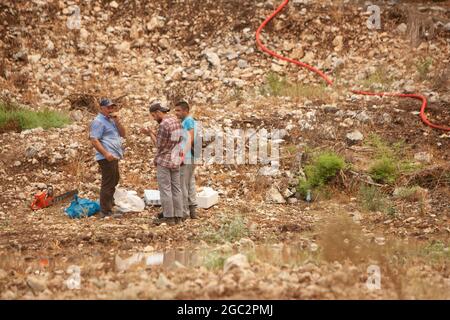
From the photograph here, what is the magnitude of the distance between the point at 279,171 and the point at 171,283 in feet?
12.9

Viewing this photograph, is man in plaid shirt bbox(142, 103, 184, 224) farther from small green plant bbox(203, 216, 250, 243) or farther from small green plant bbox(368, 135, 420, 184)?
small green plant bbox(368, 135, 420, 184)

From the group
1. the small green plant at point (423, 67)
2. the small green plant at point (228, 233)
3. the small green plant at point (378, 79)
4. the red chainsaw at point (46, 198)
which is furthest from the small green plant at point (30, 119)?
the small green plant at point (423, 67)

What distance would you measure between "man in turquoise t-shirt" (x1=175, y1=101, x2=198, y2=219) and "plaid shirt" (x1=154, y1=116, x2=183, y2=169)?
2.9 inches

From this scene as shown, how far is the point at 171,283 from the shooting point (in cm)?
559

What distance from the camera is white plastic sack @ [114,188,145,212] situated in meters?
8.27

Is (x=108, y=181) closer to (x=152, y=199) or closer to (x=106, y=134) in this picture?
(x=106, y=134)

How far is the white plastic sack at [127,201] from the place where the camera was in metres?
8.27

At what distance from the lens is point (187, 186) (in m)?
8.01

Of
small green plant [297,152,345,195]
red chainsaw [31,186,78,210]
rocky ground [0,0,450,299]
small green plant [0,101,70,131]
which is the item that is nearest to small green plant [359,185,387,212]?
rocky ground [0,0,450,299]

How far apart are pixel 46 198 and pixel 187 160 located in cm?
187

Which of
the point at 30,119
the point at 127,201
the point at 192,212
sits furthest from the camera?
the point at 30,119

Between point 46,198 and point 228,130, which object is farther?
point 228,130

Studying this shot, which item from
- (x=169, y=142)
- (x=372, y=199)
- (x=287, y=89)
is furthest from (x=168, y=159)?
(x=287, y=89)
